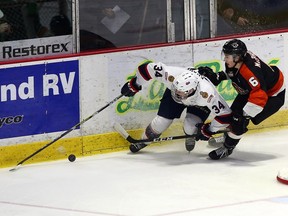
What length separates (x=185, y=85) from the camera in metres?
6.59

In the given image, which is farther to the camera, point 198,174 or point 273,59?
point 273,59

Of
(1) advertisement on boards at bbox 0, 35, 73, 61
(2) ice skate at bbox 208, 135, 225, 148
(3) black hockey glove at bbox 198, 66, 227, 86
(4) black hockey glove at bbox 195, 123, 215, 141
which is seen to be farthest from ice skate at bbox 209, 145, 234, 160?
(1) advertisement on boards at bbox 0, 35, 73, 61

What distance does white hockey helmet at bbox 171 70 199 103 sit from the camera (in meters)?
6.59

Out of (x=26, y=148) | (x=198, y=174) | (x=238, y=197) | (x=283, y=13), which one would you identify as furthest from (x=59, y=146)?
(x=283, y=13)

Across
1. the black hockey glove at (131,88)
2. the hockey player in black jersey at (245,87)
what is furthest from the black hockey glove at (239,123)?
the black hockey glove at (131,88)

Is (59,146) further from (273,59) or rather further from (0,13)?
(273,59)

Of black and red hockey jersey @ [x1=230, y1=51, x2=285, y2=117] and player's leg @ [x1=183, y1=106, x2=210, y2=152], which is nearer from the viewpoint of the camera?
black and red hockey jersey @ [x1=230, y1=51, x2=285, y2=117]

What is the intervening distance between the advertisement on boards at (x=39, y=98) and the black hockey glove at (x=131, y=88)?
372 mm

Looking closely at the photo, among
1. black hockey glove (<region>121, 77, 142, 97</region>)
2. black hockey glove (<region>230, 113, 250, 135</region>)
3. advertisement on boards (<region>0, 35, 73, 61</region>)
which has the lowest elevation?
black hockey glove (<region>230, 113, 250, 135</region>)

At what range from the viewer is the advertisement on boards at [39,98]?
6805 millimetres

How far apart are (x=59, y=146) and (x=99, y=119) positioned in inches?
15.5

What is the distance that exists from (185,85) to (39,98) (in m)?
1.13

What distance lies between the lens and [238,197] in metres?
5.78

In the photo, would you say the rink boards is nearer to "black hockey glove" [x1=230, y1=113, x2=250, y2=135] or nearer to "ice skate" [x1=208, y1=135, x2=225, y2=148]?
"ice skate" [x1=208, y1=135, x2=225, y2=148]
